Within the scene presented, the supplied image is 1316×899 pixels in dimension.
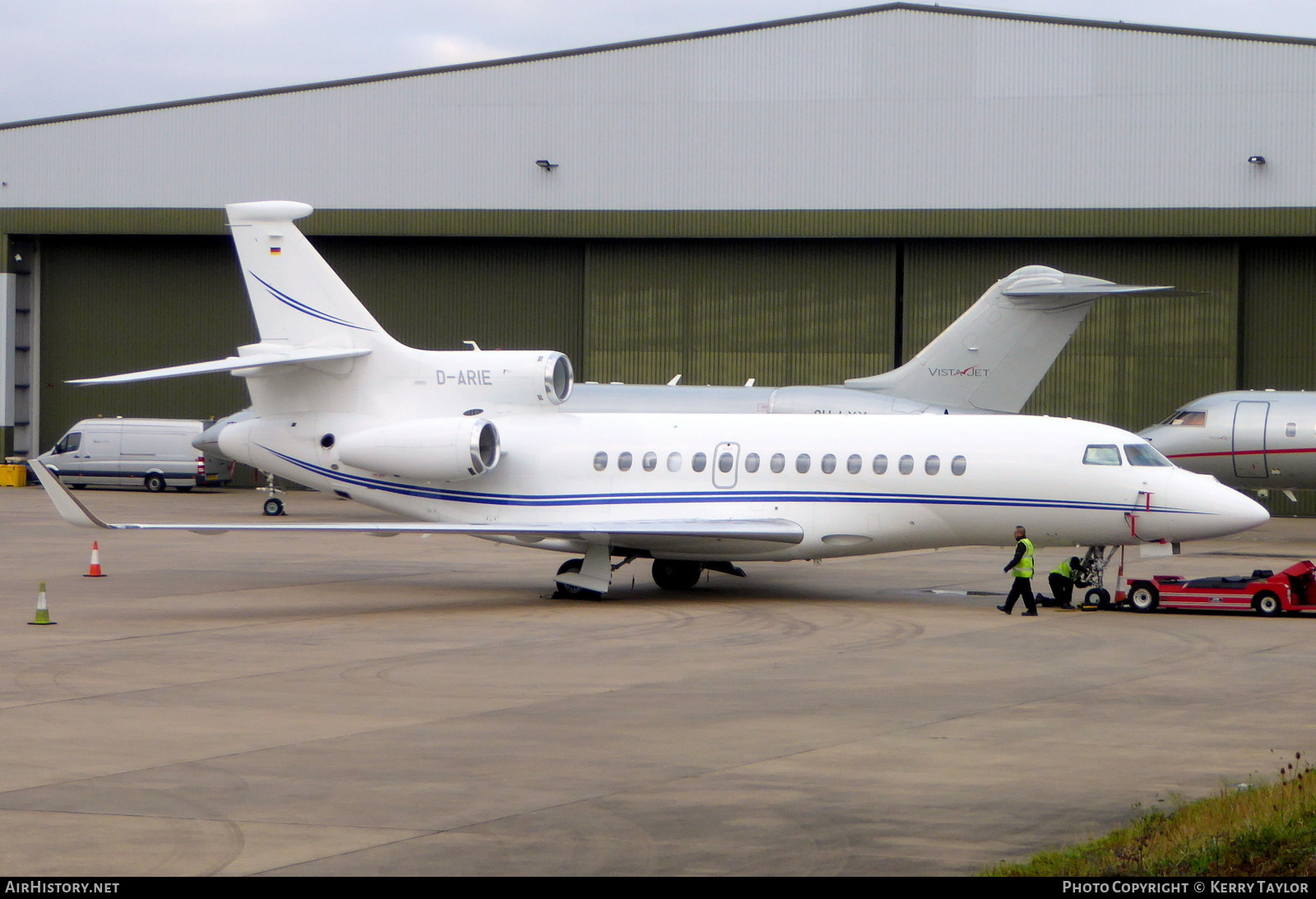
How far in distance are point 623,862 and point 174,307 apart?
50.6m

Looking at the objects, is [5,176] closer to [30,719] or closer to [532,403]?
[532,403]

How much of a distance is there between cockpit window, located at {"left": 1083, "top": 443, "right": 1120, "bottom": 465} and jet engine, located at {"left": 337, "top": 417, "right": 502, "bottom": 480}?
957cm

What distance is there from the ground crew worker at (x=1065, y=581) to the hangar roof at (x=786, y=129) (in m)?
25.1

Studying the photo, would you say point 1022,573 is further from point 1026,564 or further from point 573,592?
point 573,592

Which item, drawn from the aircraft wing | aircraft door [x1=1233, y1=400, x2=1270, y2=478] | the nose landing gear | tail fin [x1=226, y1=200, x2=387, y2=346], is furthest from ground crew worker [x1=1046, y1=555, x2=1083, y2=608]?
aircraft door [x1=1233, y1=400, x2=1270, y2=478]

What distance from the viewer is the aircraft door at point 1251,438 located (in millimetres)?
38500

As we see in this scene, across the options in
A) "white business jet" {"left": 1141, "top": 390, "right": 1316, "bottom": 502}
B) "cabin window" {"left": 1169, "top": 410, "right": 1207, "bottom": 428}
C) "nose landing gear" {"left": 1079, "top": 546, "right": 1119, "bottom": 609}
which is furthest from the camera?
"cabin window" {"left": 1169, "top": 410, "right": 1207, "bottom": 428}

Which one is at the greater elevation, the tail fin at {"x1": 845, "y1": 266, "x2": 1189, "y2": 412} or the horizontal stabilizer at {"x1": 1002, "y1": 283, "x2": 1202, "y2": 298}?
the horizontal stabilizer at {"x1": 1002, "y1": 283, "x2": 1202, "y2": 298}

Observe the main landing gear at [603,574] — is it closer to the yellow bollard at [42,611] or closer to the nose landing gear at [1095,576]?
the nose landing gear at [1095,576]

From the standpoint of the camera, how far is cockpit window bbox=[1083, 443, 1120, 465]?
23344 mm

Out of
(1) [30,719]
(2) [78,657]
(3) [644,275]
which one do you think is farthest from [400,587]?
(3) [644,275]

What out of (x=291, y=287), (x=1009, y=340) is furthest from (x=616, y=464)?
(x=1009, y=340)

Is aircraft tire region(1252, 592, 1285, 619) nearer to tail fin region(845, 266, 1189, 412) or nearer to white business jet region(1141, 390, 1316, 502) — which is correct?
tail fin region(845, 266, 1189, 412)

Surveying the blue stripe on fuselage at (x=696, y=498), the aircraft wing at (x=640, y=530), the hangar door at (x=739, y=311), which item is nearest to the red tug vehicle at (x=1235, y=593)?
the blue stripe on fuselage at (x=696, y=498)
